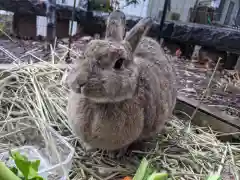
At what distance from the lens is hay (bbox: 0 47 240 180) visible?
1.66m

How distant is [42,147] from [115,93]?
65 centimetres

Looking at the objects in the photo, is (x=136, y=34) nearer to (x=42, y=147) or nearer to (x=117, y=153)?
(x=117, y=153)

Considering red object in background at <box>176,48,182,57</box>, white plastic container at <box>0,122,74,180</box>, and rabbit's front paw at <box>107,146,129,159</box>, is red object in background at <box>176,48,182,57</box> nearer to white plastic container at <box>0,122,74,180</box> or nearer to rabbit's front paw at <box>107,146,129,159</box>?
rabbit's front paw at <box>107,146,129,159</box>

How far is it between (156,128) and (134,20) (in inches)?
112

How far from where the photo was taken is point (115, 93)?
1332 millimetres

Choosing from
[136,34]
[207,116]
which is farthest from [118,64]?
[207,116]

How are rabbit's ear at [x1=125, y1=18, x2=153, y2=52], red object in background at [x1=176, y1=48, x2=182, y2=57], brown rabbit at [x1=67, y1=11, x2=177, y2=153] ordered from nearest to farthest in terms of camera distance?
brown rabbit at [x1=67, y1=11, x2=177, y2=153] < rabbit's ear at [x1=125, y1=18, x2=153, y2=52] < red object in background at [x1=176, y1=48, x2=182, y2=57]

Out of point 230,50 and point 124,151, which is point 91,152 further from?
point 230,50

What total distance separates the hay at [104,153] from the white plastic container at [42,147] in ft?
0.29

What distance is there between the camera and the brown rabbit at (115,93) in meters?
1.28

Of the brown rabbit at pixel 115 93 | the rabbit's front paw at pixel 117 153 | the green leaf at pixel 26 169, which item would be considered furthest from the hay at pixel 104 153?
the green leaf at pixel 26 169

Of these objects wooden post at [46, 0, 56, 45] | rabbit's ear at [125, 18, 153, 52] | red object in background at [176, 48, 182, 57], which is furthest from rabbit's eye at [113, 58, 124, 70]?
red object in background at [176, 48, 182, 57]

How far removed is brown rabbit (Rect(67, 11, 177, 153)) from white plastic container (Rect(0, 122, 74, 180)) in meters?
0.13

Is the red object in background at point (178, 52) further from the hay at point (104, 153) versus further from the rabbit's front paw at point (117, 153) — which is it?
the rabbit's front paw at point (117, 153)
